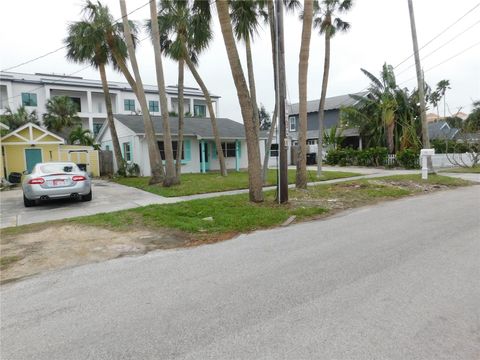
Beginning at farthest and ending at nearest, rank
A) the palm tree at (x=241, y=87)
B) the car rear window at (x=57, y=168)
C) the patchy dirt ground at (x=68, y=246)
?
the car rear window at (x=57, y=168), the palm tree at (x=241, y=87), the patchy dirt ground at (x=68, y=246)

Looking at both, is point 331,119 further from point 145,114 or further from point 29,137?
point 29,137

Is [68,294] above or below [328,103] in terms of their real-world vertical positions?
below

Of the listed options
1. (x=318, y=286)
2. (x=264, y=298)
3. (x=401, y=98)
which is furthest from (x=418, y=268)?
(x=401, y=98)

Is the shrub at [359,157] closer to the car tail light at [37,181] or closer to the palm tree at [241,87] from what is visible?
the palm tree at [241,87]

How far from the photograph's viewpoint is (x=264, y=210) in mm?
8930

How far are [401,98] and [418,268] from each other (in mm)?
25157

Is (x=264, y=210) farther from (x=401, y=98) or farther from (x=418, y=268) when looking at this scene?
(x=401, y=98)

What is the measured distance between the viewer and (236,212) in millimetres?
8750

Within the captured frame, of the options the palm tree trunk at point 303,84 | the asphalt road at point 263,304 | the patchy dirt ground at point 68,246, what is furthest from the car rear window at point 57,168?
the palm tree trunk at point 303,84

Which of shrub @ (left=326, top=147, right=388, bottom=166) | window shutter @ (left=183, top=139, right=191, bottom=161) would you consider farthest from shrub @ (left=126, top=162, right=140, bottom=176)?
shrub @ (left=326, top=147, right=388, bottom=166)

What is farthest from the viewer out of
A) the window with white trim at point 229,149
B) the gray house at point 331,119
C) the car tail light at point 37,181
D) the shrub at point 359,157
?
the gray house at point 331,119

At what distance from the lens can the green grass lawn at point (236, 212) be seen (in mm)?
7663

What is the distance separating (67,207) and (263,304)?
8.91 metres

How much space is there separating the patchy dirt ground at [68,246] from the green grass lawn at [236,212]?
20.7 inches
